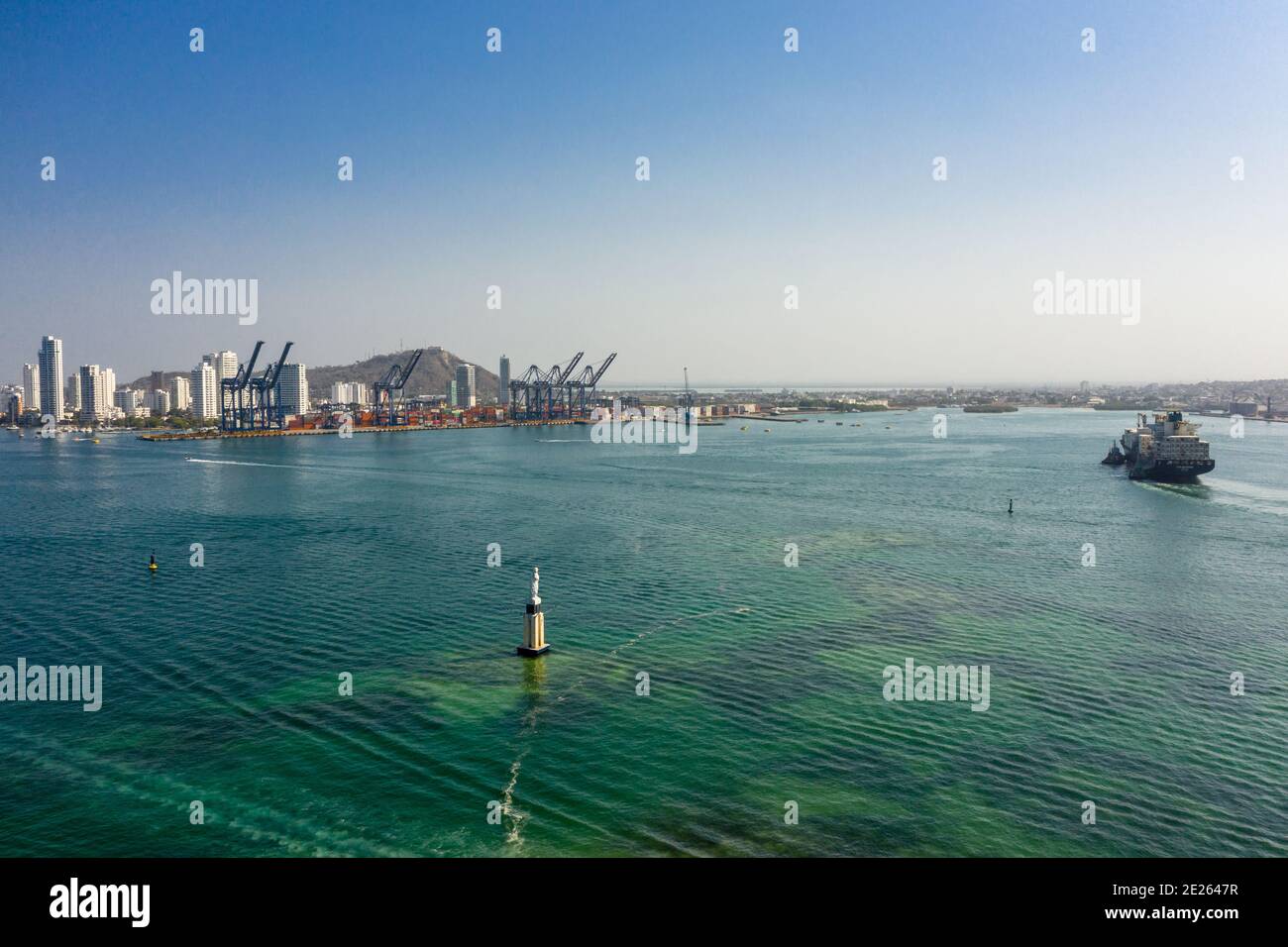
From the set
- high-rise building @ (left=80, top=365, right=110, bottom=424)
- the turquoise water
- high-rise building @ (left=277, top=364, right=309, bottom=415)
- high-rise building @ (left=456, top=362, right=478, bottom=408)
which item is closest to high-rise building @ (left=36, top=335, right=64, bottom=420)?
high-rise building @ (left=80, top=365, right=110, bottom=424)

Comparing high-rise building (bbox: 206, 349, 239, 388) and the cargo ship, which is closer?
the cargo ship

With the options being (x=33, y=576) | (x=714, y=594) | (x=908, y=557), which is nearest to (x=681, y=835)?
(x=714, y=594)

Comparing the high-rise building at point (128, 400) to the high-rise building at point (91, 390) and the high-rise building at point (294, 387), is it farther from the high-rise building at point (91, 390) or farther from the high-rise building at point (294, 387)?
the high-rise building at point (294, 387)

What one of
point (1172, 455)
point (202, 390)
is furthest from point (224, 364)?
point (1172, 455)

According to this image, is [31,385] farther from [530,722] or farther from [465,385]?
[530,722]

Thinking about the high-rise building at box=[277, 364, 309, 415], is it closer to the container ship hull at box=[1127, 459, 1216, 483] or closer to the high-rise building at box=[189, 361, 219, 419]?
the high-rise building at box=[189, 361, 219, 419]

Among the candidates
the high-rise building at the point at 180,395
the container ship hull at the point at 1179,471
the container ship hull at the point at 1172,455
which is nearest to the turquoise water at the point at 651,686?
the container ship hull at the point at 1179,471

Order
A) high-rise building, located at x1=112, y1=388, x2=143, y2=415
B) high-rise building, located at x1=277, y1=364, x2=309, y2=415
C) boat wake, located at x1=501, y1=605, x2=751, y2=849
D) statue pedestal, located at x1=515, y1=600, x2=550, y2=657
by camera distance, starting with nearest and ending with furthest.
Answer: boat wake, located at x1=501, y1=605, x2=751, y2=849 < statue pedestal, located at x1=515, y1=600, x2=550, y2=657 < high-rise building, located at x1=277, y1=364, x2=309, y2=415 < high-rise building, located at x1=112, y1=388, x2=143, y2=415
